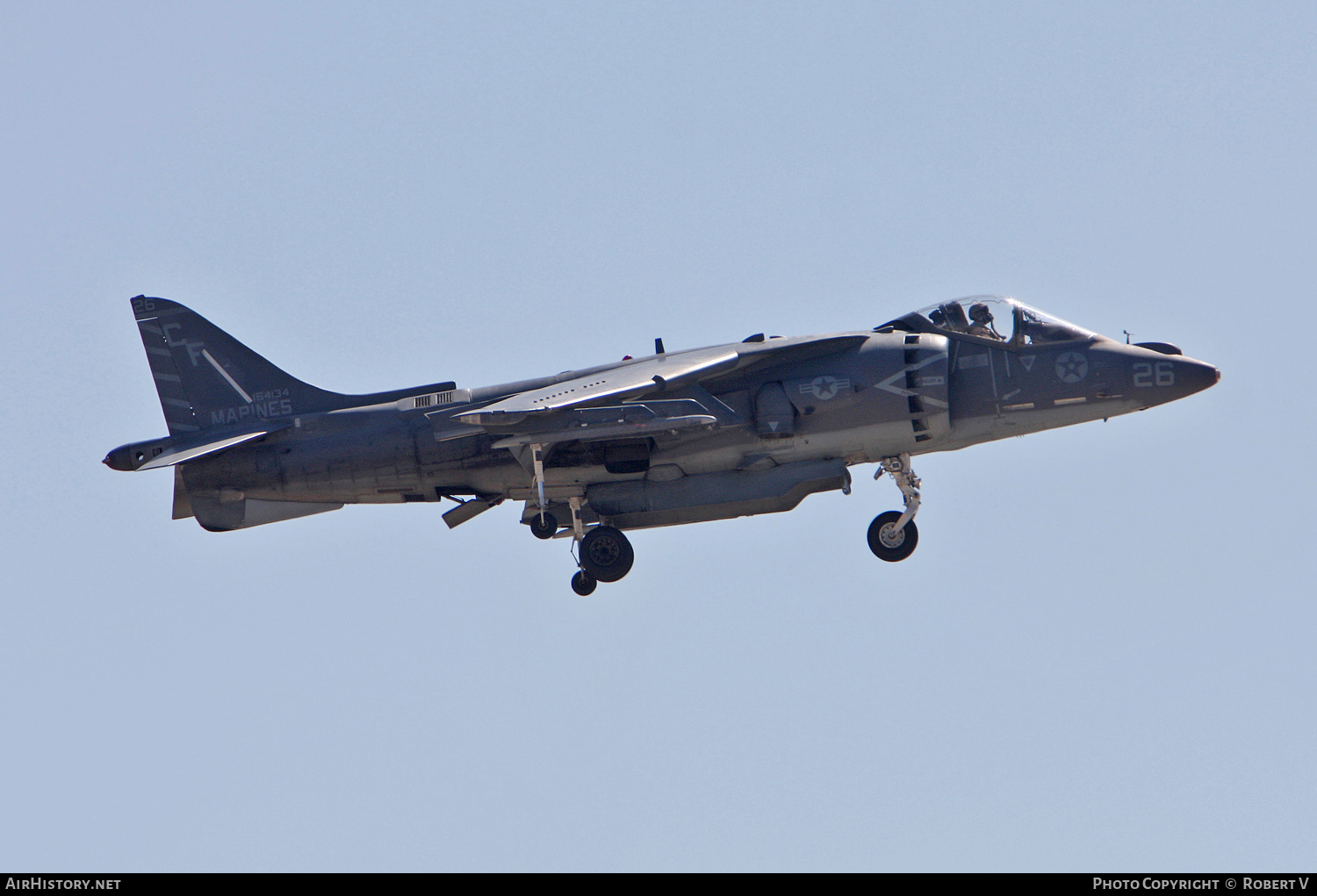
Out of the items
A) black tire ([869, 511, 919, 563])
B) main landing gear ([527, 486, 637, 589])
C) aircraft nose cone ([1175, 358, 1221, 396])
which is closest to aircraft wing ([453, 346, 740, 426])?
main landing gear ([527, 486, 637, 589])

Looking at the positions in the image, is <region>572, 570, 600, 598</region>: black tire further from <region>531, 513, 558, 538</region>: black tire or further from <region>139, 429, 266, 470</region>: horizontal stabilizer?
<region>139, 429, 266, 470</region>: horizontal stabilizer

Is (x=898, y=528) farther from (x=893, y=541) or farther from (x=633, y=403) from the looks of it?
(x=633, y=403)

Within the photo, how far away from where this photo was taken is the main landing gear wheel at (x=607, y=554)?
73.3 ft

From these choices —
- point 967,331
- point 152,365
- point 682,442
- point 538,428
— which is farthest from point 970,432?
point 152,365

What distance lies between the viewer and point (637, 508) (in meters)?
22.4

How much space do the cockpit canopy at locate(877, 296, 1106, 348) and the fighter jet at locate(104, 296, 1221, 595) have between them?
0.08 ft

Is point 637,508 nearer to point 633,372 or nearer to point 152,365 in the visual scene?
point 633,372

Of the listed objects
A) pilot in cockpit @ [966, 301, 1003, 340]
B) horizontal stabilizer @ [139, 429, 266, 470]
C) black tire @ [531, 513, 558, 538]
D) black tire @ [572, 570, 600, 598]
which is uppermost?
pilot in cockpit @ [966, 301, 1003, 340]

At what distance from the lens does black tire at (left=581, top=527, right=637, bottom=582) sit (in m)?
22.3

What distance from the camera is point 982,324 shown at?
22.1 meters

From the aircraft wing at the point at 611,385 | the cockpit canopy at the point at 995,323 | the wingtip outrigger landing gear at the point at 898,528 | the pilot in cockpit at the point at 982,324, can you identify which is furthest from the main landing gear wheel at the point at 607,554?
the pilot in cockpit at the point at 982,324

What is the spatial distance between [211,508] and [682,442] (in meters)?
6.47

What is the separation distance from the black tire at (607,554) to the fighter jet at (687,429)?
23 millimetres

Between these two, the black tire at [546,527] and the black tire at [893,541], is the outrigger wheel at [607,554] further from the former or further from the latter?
the black tire at [893,541]
